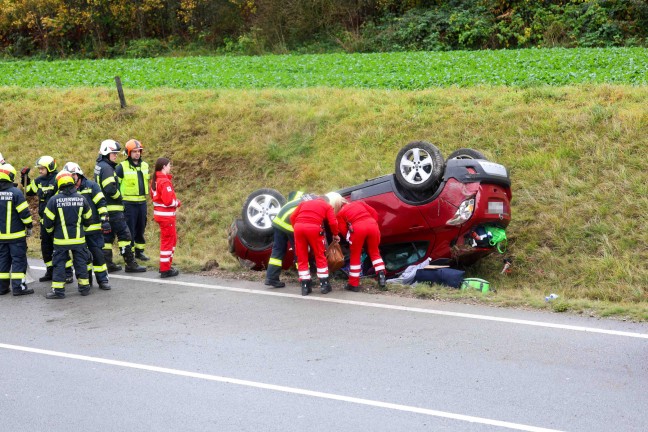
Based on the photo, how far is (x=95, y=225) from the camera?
11.1m

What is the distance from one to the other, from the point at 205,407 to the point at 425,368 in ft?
6.58

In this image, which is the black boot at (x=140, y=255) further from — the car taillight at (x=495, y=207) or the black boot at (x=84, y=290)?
the car taillight at (x=495, y=207)

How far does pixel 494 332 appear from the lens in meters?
8.19

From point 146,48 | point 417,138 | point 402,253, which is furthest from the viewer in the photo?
point 146,48

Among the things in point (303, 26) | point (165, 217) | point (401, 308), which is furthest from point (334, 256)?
point (303, 26)

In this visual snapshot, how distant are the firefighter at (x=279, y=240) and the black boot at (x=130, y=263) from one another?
8.39ft

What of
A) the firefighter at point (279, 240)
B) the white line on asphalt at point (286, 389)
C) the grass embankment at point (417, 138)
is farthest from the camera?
the grass embankment at point (417, 138)

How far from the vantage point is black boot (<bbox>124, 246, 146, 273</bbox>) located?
11992mm

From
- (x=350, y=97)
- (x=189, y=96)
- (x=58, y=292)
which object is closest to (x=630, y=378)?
(x=58, y=292)

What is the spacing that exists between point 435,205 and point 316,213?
154 cm

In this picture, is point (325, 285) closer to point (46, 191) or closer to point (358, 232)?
point (358, 232)

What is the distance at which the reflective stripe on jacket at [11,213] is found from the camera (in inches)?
432

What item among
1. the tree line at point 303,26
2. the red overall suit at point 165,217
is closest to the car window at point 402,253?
the red overall suit at point 165,217

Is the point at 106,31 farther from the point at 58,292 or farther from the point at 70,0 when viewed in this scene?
the point at 58,292
